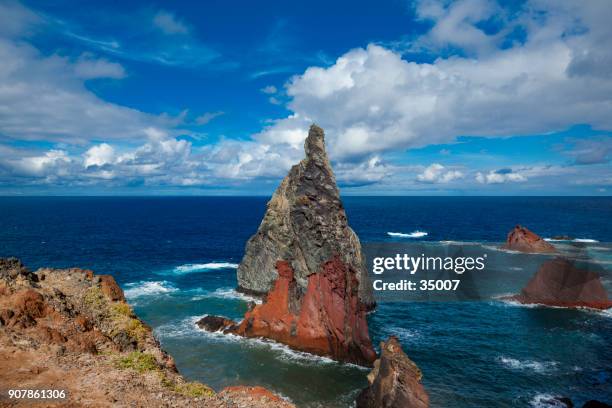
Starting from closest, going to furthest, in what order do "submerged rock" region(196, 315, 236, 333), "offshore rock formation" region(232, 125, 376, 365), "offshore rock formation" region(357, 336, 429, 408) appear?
"offshore rock formation" region(357, 336, 429, 408) < "offshore rock formation" region(232, 125, 376, 365) < "submerged rock" region(196, 315, 236, 333)

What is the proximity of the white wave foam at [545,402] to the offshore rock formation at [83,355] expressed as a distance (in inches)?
1157

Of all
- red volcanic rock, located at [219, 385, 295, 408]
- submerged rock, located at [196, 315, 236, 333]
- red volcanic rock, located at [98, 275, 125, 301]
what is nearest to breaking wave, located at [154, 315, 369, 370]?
submerged rock, located at [196, 315, 236, 333]

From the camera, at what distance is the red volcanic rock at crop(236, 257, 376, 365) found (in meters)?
44.7

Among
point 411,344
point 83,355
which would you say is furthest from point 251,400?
point 411,344

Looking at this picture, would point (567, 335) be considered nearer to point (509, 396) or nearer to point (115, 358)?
point (509, 396)

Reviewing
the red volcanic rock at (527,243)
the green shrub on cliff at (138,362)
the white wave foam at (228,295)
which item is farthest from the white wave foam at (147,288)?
the red volcanic rock at (527,243)

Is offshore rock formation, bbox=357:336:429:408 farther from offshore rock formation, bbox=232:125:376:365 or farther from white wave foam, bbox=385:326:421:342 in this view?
white wave foam, bbox=385:326:421:342

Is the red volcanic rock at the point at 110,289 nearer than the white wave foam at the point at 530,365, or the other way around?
the red volcanic rock at the point at 110,289

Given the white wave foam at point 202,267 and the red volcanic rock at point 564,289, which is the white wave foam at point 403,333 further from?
the white wave foam at point 202,267

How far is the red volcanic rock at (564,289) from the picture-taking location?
64812mm

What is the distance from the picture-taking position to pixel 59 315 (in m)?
17.2

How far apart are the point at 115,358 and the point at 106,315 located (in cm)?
442

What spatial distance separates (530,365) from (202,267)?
229 ft

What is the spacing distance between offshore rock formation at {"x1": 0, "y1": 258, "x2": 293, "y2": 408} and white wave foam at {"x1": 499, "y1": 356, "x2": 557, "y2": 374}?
35.6 m
